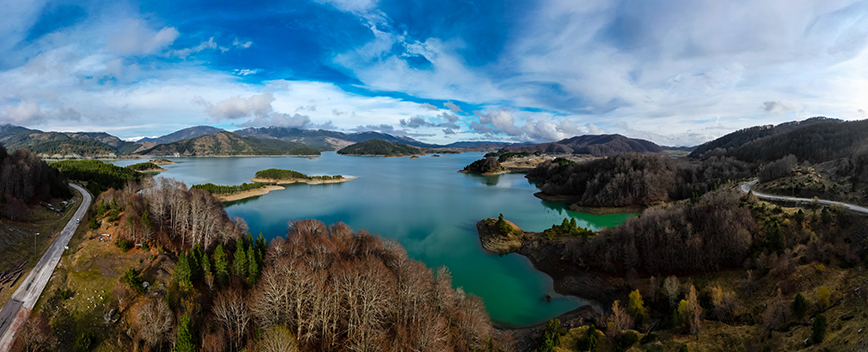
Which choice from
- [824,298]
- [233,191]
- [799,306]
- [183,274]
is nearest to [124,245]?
[183,274]

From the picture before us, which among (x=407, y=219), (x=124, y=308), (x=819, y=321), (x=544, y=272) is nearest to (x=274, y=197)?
(x=407, y=219)

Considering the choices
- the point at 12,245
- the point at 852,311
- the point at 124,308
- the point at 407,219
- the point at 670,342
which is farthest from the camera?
the point at 407,219

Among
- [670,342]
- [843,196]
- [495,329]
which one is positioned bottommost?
[495,329]

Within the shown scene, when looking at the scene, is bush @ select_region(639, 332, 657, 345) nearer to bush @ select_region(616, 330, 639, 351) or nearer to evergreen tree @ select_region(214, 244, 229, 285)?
bush @ select_region(616, 330, 639, 351)

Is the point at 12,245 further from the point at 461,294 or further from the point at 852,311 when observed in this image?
the point at 852,311

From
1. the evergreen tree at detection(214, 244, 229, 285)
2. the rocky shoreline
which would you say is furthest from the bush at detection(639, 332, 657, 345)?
the evergreen tree at detection(214, 244, 229, 285)

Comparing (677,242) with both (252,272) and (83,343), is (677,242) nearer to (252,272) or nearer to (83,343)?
(252,272)

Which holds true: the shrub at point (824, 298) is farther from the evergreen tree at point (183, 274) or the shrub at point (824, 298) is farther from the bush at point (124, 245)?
the bush at point (124, 245)
